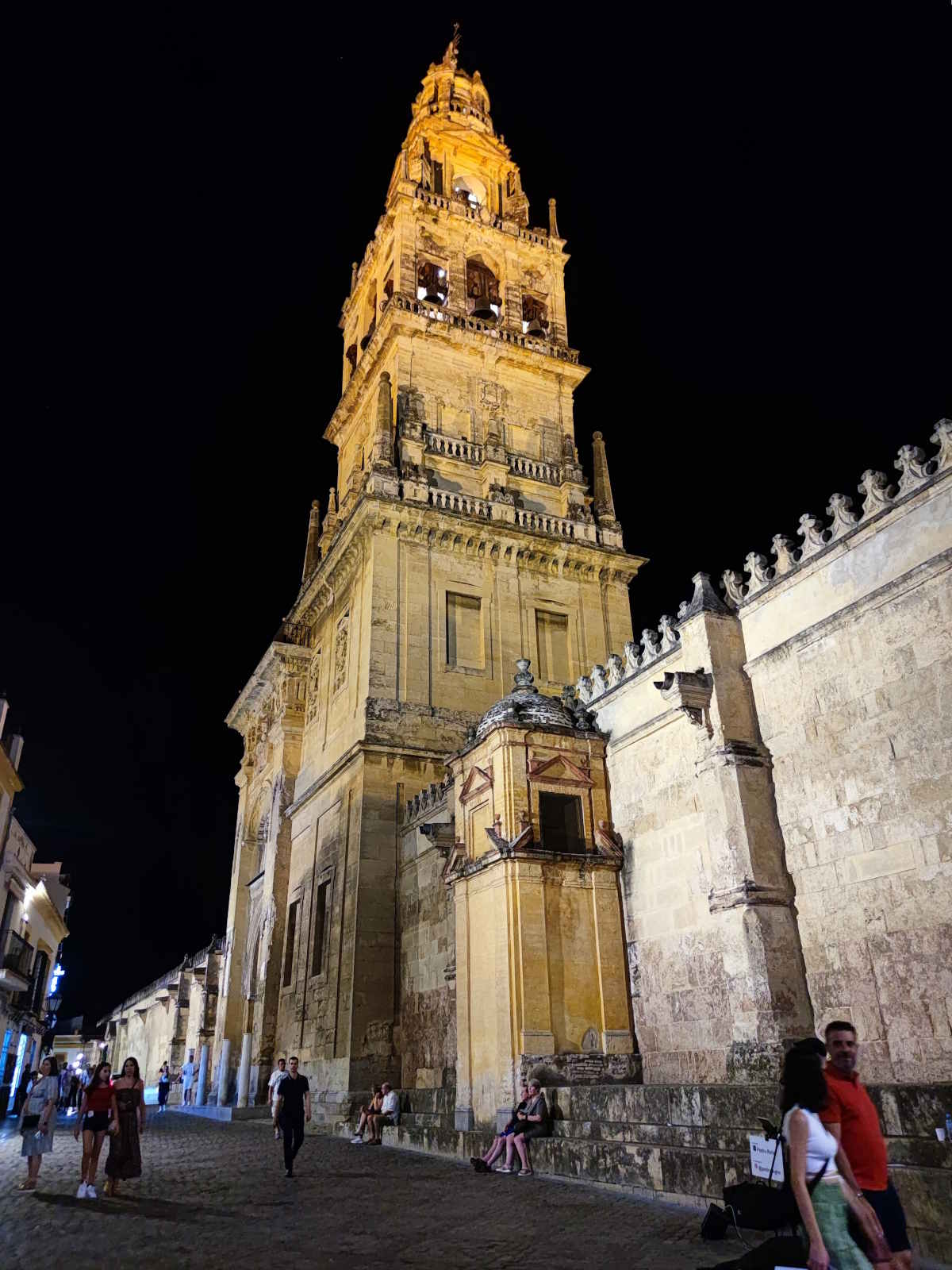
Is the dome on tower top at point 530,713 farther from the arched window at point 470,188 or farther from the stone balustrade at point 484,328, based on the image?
the arched window at point 470,188

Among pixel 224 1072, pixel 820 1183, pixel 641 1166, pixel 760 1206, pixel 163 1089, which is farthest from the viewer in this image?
pixel 163 1089

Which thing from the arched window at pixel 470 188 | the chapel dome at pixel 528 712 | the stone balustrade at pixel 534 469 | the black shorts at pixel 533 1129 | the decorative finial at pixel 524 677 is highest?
the arched window at pixel 470 188

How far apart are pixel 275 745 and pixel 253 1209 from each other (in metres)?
21.2

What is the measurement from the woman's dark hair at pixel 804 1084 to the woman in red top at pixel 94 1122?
336 inches

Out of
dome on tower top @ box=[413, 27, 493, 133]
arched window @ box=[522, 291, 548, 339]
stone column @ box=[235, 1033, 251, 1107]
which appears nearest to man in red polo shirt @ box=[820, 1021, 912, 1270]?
stone column @ box=[235, 1033, 251, 1107]

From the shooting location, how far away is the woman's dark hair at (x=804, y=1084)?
12.7 ft

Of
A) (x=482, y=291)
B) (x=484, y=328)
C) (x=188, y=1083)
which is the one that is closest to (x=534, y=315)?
(x=482, y=291)

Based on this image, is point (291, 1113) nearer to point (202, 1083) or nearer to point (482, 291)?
point (202, 1083)

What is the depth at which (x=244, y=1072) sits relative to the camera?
2427cm

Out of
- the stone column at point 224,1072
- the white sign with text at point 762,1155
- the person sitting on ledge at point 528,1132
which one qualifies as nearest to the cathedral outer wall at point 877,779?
the person sitting on ledge at point 528,1132

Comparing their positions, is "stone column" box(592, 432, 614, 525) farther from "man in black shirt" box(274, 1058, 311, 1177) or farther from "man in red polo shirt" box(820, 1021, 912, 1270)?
"man in red polo shirt" box(820, 1021, 912, 1270)

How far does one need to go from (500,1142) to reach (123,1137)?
438 centimetres

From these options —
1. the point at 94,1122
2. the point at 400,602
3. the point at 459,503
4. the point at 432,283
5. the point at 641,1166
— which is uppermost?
the point at 432,283

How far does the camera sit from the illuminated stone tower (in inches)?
812
